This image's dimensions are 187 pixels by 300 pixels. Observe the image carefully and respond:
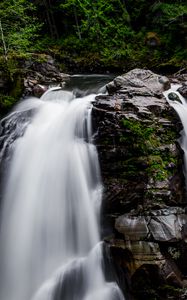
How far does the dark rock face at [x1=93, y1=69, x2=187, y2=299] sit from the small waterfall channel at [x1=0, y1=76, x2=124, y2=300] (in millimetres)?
352

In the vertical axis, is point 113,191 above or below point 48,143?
below

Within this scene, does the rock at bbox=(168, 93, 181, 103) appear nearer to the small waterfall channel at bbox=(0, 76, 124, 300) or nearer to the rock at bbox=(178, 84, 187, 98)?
the rock at bbox=(178, 84, 187, 98)

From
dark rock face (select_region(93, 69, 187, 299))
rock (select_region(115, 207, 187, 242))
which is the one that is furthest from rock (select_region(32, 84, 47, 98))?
rock (select_region(115, 207, 187, 242))

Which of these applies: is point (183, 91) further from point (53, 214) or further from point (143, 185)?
point (53, 214)

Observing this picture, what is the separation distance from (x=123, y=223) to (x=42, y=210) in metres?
1.88

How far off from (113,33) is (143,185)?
49.4ft

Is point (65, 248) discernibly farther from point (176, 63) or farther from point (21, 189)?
point (176, 63)

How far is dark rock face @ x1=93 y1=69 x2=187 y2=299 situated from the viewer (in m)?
5.46

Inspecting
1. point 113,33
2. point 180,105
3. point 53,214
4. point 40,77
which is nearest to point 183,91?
point 180,105

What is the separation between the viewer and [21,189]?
23.0 feet

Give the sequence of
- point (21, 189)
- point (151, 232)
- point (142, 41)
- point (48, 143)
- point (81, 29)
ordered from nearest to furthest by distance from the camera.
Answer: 1. point (151, 232)
2. point (21, 189)
3. point (48, 143)
4. point (142, 41)
5. point (81, 29)

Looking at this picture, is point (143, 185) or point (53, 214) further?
point (53, 214)

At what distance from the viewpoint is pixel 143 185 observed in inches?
238

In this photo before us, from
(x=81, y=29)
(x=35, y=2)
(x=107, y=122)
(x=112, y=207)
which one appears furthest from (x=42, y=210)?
(x=35, y=2)
